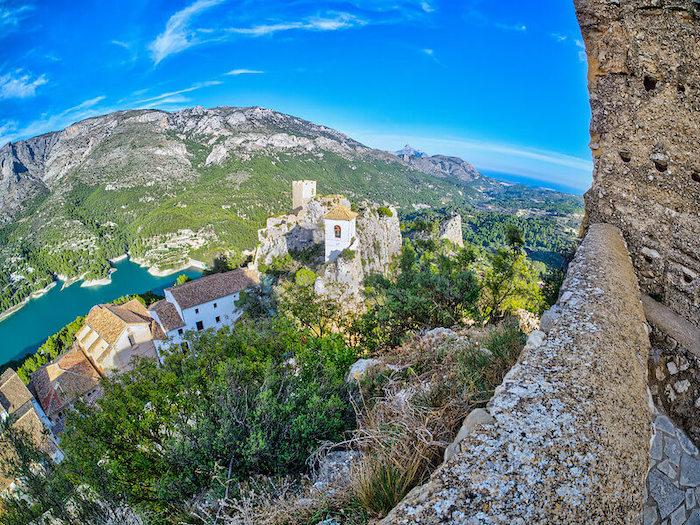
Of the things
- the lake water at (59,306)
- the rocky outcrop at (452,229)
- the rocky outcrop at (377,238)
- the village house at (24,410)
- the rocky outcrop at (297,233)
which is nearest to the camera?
the village house at (24,410)

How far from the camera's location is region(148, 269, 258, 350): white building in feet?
105

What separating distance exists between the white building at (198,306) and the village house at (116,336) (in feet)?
3.66

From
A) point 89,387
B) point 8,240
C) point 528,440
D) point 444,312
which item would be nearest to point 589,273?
point 528,440

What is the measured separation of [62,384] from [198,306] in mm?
11056

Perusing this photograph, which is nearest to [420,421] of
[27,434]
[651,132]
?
[651,132]

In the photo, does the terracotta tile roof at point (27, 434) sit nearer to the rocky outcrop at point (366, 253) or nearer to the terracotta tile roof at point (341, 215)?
the rocky outcrop at point (366, 253)

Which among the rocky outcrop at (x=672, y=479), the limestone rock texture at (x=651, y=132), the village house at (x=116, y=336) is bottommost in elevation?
the village house at (x=116, y=336)

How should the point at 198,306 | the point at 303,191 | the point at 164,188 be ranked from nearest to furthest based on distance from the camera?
the point at 198,306 → the point at 303,191 → the point at 164,188

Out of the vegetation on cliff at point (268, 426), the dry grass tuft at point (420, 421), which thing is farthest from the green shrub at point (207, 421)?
the dry grass tuft at point (420, 421)

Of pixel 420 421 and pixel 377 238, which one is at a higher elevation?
pixel 420 421

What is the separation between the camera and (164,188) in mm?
134375

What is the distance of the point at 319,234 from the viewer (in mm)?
42375

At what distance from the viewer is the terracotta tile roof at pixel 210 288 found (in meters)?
32.4

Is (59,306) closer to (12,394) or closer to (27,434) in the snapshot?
(12,394)
